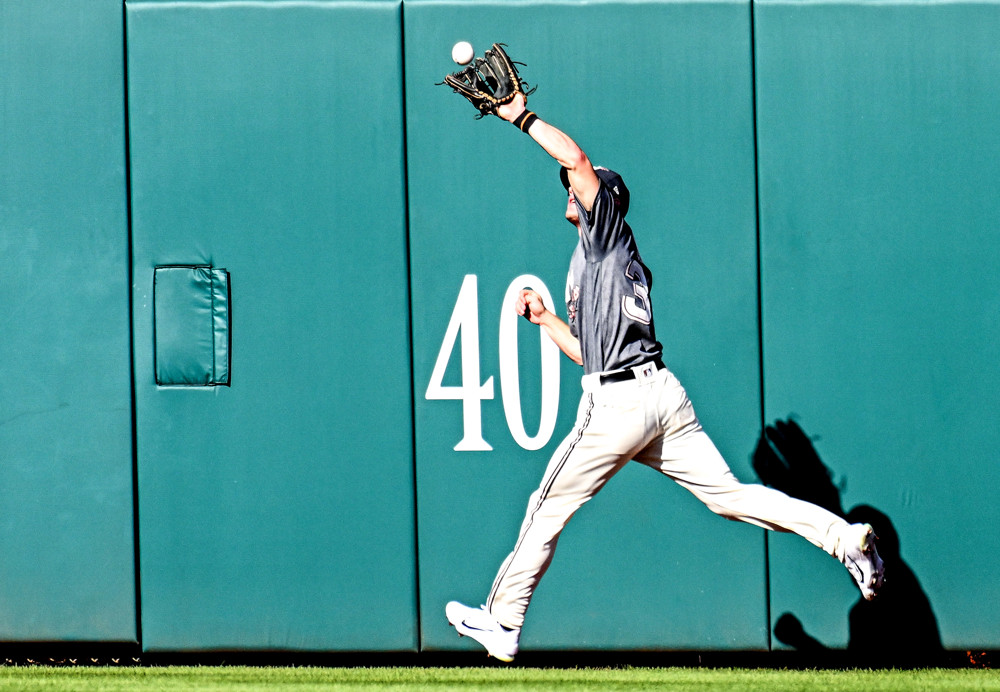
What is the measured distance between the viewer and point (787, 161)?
418cm

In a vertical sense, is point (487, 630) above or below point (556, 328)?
below

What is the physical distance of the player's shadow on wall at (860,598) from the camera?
4191mm

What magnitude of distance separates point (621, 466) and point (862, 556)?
32.8 inches

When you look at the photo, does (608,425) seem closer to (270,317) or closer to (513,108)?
(513,108)

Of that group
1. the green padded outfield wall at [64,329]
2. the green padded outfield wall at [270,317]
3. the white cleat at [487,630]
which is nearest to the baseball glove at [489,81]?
the green padded outfield wall at [270,317]

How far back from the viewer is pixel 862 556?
3.59 meters

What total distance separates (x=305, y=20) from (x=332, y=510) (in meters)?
1.88

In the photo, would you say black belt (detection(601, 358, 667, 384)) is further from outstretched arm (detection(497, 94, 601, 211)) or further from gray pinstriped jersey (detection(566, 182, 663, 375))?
outstretched arm (detection(497, 94, 601, 211))

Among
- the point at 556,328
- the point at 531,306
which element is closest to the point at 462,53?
the point at 531,306

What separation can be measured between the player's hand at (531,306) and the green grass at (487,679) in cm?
133

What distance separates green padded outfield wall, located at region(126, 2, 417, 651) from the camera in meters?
4.21

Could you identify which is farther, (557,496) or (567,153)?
(557,496)

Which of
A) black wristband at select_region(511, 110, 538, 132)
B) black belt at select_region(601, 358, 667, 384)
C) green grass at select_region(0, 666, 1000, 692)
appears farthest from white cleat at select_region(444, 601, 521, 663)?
black wristband at select_region(511, 110, 538, 132)

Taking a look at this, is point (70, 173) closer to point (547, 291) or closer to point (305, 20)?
point (305, 20)
